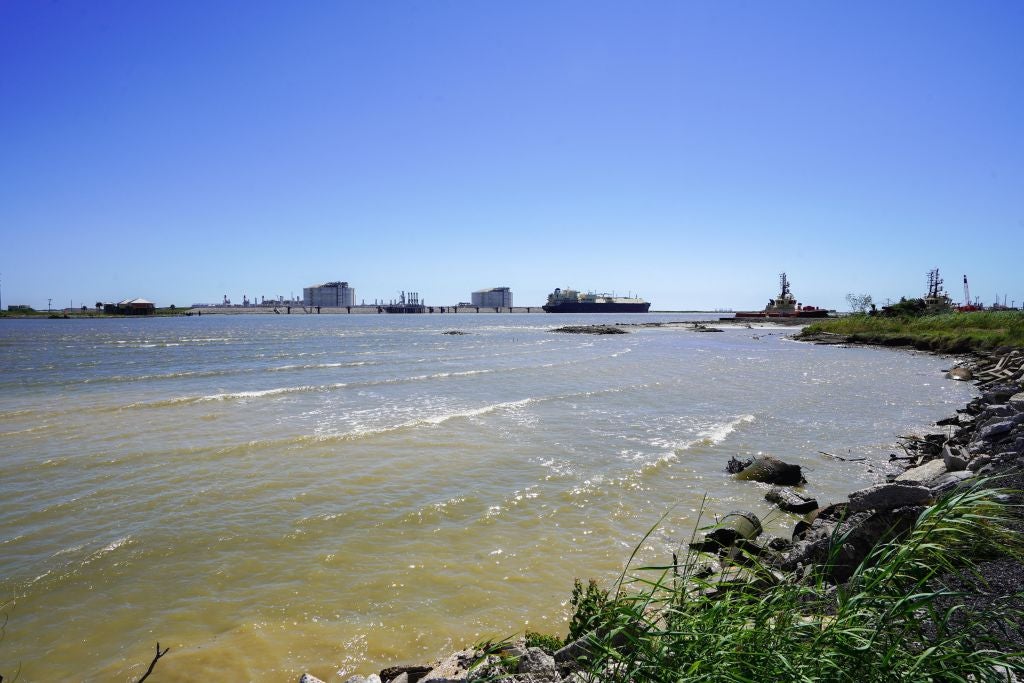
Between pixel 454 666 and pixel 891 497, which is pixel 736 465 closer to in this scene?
pixel 891 497

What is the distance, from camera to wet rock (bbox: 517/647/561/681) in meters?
3.81

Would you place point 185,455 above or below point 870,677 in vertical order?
below

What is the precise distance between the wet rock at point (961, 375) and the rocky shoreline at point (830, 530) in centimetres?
1431

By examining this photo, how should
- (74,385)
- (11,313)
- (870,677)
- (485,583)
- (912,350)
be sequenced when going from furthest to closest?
(11,313) → (912,350) → (74,385) → (485,583) → (870,677)

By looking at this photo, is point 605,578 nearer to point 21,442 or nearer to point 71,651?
point 71,651

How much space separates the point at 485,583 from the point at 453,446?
700 centimetres

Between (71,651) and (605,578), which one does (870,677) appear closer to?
(605,578)

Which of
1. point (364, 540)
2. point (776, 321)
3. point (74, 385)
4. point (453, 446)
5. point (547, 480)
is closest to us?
point (364, 540)

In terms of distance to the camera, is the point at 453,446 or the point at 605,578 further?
the point at 453,446

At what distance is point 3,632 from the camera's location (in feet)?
19.0

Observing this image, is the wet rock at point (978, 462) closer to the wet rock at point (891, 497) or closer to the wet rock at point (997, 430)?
the wet rock at point (997, 430)

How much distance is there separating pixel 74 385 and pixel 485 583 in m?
26.7

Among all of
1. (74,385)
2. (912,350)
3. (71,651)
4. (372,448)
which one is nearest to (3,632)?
(71,651)

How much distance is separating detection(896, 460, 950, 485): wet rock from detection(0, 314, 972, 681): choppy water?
1022mm
